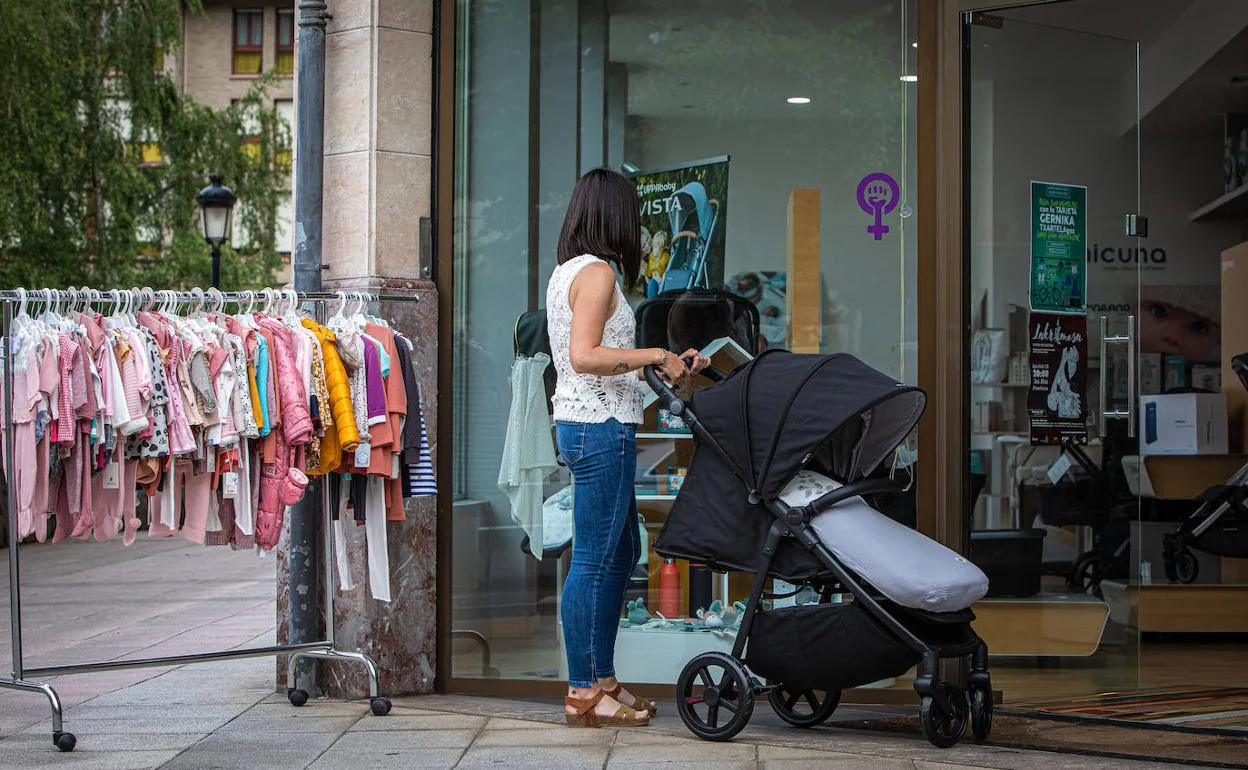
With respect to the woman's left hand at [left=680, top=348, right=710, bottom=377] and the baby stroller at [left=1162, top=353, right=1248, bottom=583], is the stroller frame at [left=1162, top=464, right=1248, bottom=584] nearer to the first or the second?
the baby stroller at [left=1162, top=353, right=1248, bottom=583]

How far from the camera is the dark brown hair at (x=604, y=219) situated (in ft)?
16.4

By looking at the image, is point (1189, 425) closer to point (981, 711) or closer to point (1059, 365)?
point (1059, 365)

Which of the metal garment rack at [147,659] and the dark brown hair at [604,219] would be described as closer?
the metal garment rack at [147,659]

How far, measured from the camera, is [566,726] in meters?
5.15

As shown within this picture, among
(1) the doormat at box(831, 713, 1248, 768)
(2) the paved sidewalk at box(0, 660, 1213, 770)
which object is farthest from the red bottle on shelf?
(1) the doormat at box(831, 713, 1248, 768)

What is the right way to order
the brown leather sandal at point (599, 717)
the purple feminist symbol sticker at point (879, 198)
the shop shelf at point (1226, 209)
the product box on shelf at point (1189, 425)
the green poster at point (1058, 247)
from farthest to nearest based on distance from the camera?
1. the shop shelf at point (1226, 209)
2. the product box on shelf at point (1189, 425)
3. the green poster at point (1058, 247)
4. the purple feminist symbol sticker at point (879, 198)
5. the brown leather sandal at point (599, 717)

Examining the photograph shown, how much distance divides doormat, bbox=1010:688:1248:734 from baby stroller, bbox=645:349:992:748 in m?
0.87

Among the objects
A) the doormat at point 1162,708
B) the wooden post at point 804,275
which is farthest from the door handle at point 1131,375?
the wooden post at point 804,275

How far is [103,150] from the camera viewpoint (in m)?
18.4

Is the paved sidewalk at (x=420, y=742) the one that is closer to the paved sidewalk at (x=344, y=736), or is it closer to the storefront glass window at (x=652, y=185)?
the paved sidewalk at (x=344, y=736)

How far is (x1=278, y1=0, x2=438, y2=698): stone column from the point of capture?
19.1ft

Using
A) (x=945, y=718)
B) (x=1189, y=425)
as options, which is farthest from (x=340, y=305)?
(x=1189, y=425)

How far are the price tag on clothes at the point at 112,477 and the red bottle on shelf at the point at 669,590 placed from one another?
2.14 meters

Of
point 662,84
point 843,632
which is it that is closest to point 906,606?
point 843,632
